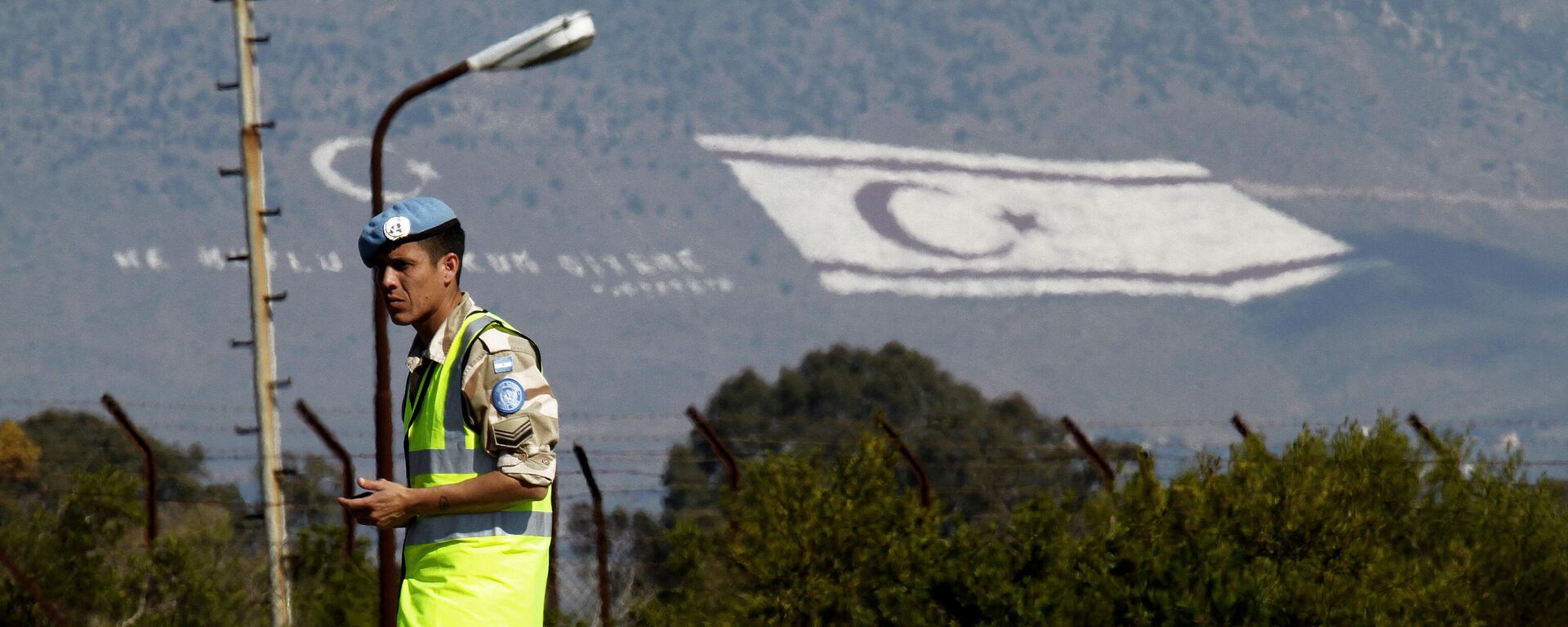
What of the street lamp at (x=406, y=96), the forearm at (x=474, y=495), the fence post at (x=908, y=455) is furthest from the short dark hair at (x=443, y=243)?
the fence post at (x=908, y=455)

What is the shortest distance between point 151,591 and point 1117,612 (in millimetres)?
9481

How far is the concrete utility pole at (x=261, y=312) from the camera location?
20578 mm

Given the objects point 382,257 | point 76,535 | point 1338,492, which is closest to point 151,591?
point 76,535

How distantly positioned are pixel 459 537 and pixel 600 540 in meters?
12.8

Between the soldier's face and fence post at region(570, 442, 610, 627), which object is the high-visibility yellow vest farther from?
fence post at region(570, 442, 610, 627)

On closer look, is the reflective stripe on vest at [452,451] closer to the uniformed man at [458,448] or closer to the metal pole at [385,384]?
the uniformed man at [458,448]

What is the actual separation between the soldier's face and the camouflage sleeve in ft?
0.64

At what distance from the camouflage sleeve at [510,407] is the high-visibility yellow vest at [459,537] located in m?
0.04

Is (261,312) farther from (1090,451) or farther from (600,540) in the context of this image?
(1090,451)

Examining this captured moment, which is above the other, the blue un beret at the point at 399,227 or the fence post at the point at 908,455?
the blue un beret at the point at 399,227

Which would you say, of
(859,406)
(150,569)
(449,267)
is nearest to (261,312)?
(150,569)

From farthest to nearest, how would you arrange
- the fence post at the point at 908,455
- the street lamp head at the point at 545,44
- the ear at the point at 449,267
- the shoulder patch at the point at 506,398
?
the fence post at the point at 908,455, the street lamp head at the point at 545,44, the ear at the point at 449,267, the shoulder patch at the point at 506,398

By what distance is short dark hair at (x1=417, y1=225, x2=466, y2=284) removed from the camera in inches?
220

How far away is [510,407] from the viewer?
5371mm
